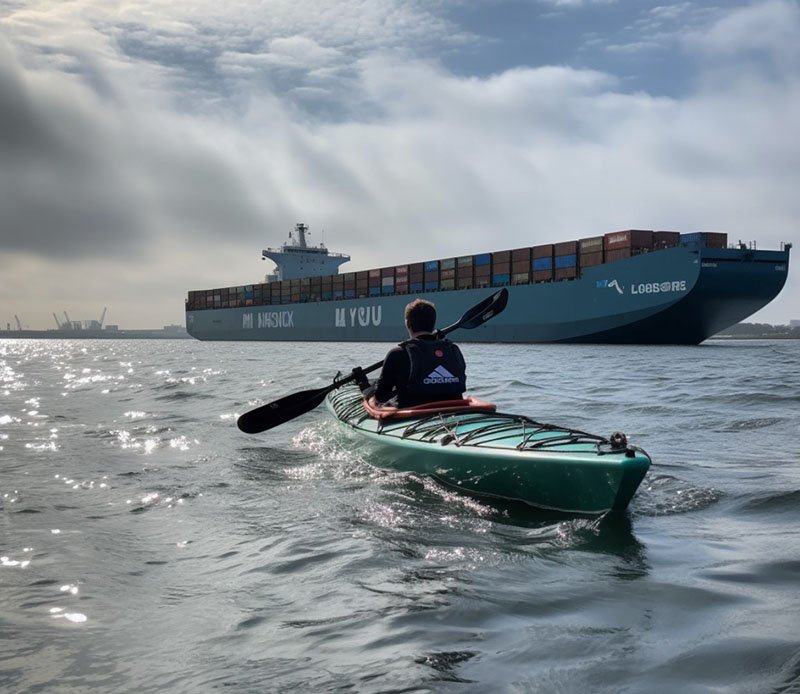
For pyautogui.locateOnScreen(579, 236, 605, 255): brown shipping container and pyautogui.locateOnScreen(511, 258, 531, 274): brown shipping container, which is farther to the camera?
pyautogui.locateOnScreen(511, 258, 531, 274): brown shipping container

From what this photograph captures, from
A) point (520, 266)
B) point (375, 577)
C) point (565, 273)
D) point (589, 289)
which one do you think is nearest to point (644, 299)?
point (589, 289)

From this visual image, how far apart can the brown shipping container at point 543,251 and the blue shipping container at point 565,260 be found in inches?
26.8

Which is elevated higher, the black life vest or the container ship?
the container ship

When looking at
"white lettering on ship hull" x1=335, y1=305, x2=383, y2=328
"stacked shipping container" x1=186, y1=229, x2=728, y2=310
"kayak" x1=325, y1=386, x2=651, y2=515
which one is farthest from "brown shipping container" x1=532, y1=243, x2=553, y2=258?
"kayak" x1=325, y1=386, x2=651, y2=515

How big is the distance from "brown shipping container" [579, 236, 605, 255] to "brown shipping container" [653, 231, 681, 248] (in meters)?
2.48

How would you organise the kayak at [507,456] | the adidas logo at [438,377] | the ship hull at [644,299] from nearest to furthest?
the kayak at [507,456], the adidas logo at [438,377], the ship hull at [644,299]

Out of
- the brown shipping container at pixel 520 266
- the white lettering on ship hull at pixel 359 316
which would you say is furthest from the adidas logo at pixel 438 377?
the white lettering on ship hull at pixel 359 316

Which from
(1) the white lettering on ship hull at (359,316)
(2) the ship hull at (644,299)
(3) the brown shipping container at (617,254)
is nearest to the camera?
(2) the ship hull at (644,299)

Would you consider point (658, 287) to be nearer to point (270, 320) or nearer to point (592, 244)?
point (592, 244)

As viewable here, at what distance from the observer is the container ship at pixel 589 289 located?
2978cm

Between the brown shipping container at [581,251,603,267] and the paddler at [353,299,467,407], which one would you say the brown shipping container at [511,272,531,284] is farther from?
the paddler at [353,299,467,407]

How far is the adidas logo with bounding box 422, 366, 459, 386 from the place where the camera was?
20.0 ft

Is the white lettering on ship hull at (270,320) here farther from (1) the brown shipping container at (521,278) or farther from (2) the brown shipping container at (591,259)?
(2) the brown shipping container at (591,259)

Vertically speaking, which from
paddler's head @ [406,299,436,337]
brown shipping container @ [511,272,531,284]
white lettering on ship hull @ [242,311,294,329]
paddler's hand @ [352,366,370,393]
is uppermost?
brown shipping container @ [511,272,531,284]
